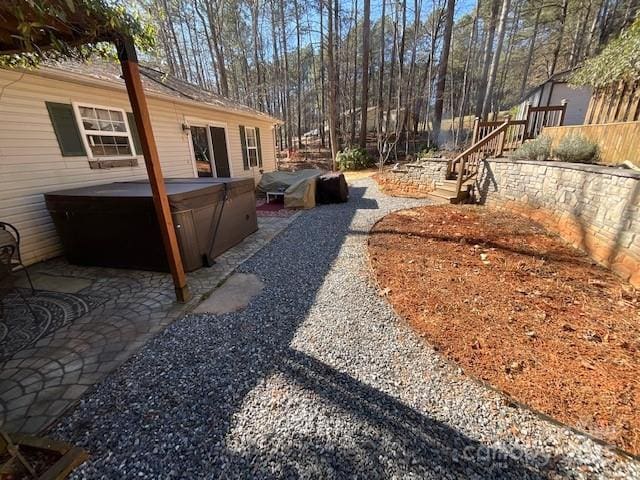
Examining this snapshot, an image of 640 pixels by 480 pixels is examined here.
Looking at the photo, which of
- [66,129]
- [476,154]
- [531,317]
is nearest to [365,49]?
[476,154]

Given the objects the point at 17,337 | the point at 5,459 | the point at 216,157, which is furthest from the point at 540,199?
the point at 216,157

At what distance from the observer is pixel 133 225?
143 inches

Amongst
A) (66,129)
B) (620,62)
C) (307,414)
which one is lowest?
(307,414)

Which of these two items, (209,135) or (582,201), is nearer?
(582,201)

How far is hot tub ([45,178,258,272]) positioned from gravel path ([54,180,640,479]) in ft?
4.47

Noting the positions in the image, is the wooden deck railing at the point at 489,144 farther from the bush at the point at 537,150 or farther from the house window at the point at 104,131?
the house window at the point at 104,131

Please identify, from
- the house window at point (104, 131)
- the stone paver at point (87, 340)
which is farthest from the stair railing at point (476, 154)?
the house window at point (104, 131)

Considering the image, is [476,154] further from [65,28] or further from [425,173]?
[65,28]

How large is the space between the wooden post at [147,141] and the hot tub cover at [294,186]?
16.1 feet

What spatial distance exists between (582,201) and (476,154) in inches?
154

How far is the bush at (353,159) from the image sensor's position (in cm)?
1497

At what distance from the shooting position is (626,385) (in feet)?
6.27

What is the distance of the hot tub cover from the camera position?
7625 mm

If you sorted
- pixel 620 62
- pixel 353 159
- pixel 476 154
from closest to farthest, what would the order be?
1. pixel 620 62
2. pixel 476 154
3. pixel 353 159
